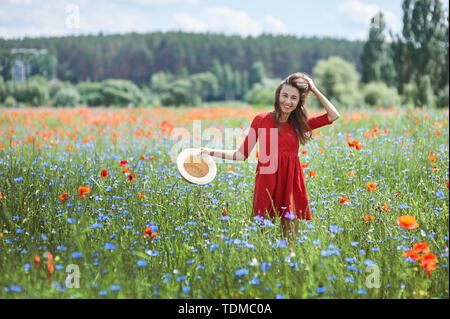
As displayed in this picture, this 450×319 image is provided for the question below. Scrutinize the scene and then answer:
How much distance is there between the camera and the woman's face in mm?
3018

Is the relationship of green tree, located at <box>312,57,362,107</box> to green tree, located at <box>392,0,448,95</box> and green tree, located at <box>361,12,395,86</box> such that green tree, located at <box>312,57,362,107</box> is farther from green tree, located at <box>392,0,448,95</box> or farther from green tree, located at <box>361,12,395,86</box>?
green tree, located at <box>392,0,448,95</box>

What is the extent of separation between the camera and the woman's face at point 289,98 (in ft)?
9.90

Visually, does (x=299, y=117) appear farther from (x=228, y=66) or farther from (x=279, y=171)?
(x=228, y=66)

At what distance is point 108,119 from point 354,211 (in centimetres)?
766

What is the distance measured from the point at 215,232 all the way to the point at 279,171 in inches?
28.6

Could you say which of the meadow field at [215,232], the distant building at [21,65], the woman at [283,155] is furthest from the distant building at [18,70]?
the woman at [283,155]

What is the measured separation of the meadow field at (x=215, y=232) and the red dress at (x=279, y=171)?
184 millimetres

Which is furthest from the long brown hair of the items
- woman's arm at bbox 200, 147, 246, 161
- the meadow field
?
the meadow field

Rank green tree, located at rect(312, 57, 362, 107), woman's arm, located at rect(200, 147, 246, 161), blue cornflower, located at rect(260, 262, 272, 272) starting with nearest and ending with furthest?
blue cornflower, located at rect(260, 262, 272, 272) < woman's arm, located at rect(200, 147, 246, 161) < green tree, located at rect(312, 57, 362, 107)

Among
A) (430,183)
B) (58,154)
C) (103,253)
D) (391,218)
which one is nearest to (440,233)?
(391,218)

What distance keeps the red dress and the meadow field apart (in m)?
0.18
